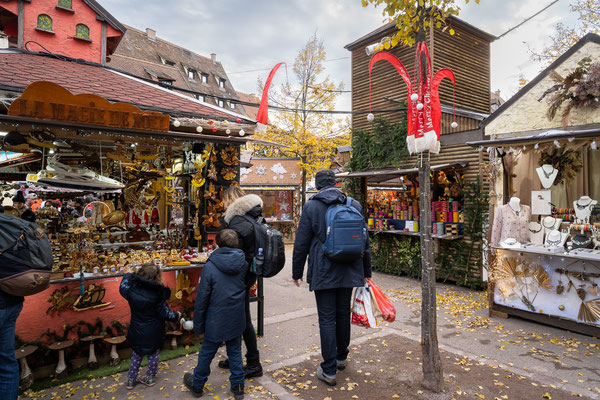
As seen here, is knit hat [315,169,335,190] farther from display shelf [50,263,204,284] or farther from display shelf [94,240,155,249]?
display shelf [94,240,155,249]

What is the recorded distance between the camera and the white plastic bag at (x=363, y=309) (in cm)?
409

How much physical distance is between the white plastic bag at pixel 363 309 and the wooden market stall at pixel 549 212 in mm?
3392

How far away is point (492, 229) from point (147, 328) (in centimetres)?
588

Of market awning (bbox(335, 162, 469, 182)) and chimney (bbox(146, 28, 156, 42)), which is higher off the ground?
chimney (bbox(146, 28, 156, 42))

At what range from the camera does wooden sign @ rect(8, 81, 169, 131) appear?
3.97m

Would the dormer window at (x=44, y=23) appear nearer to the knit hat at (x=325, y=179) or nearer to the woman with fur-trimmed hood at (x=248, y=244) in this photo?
the woman with fur-trimmed hood at (x=248, y=244)

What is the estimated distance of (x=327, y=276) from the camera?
3850 mm

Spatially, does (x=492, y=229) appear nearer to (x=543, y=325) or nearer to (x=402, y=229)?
(x=543, y=325)

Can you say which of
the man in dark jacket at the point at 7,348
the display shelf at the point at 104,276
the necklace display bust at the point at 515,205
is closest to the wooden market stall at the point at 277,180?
the necklace display bust at the point at 515,205

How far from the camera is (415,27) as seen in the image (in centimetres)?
411

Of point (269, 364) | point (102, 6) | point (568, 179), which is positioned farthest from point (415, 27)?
point (102, 6)

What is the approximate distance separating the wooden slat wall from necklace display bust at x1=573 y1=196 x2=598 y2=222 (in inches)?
152

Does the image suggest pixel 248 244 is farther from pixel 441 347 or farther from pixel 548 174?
pixel 548 174

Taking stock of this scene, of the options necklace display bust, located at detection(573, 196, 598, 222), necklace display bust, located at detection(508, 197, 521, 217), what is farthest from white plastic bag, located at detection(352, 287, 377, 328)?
necklace display bust, located at detection(573, 196, 598, 222)
